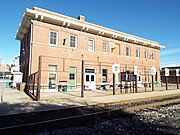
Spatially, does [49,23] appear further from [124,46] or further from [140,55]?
[140,55]

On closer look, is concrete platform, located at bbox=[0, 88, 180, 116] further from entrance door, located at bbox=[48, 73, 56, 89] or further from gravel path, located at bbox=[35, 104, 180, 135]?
entrance door, located at bbox=[48, 73, 56, 89]

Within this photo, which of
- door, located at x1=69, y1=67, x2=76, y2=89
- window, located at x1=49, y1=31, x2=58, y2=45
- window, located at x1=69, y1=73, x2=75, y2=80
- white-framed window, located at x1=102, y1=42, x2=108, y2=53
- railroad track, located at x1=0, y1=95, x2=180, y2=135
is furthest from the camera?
white-framed window, located at x1=102, y1=42, x2=108, y2=53

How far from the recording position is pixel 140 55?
2705 centimetres

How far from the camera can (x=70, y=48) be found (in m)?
18.8

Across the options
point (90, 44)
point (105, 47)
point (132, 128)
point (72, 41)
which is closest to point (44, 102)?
point (132, 128)

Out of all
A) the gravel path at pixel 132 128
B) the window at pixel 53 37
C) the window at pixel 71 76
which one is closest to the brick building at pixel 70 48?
the window at pixel 53 37

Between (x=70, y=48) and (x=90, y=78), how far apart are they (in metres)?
4.54

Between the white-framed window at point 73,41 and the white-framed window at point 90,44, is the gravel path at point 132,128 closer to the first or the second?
the white-framed window at point 73,41

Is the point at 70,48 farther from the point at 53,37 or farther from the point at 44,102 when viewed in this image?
the point at 44,102

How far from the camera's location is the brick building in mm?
16430

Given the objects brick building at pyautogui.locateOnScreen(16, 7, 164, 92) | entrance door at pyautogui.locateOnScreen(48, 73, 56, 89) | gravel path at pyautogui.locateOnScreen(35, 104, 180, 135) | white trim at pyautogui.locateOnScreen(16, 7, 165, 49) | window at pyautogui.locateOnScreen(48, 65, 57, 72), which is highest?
white trim at pyautogui.locateOnScreen(16, 7, 165, 49)

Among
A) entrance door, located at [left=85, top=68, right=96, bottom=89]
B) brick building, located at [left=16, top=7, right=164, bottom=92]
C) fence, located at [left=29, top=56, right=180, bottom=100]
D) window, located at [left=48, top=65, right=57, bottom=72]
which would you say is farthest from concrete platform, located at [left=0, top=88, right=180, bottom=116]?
entrance door, located at [left=85, top=68, right=96, bottom=89]

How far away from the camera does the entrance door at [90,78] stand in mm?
19781

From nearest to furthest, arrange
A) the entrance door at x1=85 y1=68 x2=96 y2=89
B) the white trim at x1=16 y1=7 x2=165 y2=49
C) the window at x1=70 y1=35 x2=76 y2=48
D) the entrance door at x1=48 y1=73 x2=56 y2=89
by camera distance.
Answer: the white trim at x1=16 y1=7 x2=165 y2=49
the entrance door at x1=48 y1=73 x2=56 y2=89
the window at x1=70 y1=35 x2=76 y2=48
the entrance door at x1=85 y1=68 x2=96 y2=89
